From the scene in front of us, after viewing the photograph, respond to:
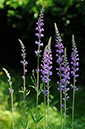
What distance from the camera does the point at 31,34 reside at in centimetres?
813

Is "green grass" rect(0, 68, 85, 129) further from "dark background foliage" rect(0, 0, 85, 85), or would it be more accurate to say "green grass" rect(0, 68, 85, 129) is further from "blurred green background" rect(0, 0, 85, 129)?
"dark background foliage" rect(0, 0, 85, 85)

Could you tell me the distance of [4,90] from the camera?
5.81m

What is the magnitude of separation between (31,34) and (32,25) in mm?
452

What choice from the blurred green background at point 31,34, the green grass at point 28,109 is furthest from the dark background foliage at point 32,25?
the green grass at point 28,109

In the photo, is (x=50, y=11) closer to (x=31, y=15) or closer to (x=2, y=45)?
(x=31, y=15)

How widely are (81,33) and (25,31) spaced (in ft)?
7.04

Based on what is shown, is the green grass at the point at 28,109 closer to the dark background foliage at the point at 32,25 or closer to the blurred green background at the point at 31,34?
the blurred green background at the point at 31,34

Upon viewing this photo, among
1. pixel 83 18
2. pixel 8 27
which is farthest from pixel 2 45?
pixel 83 18

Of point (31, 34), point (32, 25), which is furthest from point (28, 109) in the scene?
point (31, 34)

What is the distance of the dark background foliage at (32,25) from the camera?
6.65 m

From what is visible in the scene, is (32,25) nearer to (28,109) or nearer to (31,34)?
(31,34)

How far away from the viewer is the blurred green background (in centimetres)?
548

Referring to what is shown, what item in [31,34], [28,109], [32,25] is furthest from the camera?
[31,34]

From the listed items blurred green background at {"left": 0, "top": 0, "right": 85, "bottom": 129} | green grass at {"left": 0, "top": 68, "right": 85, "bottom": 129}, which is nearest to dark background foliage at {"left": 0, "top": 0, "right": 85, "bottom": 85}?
blurred green background at {"left": 0, "top": 0, "right": 85, "bottom": 129}
